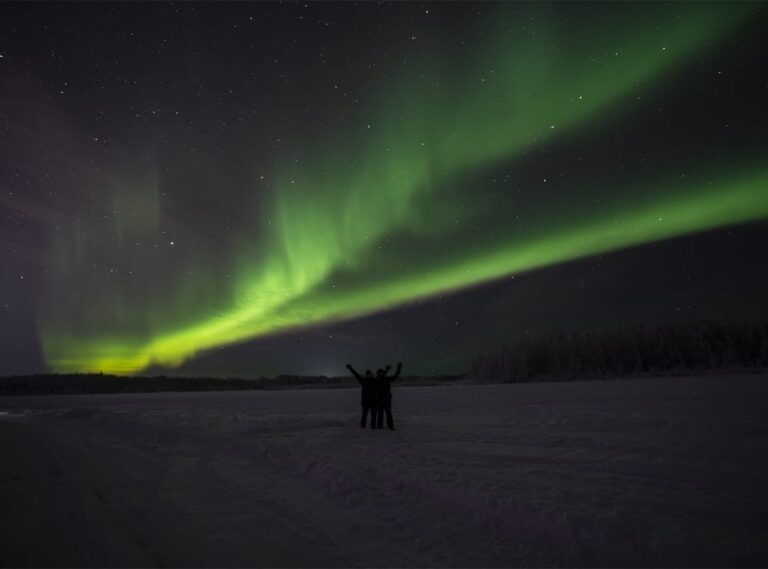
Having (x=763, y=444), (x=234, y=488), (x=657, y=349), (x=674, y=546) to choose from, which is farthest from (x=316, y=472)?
(x=657, y=349)

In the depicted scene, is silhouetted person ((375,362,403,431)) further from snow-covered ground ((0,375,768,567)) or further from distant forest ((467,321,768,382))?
distant forest ((467,321,768,382))

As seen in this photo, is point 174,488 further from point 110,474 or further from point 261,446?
point 261,446

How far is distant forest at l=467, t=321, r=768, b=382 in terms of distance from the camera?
85.8 m

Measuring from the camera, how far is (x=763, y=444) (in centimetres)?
963

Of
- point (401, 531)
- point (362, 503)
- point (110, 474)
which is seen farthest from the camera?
point (110, 474)

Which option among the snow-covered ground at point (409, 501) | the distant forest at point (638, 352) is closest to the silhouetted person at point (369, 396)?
the snow-covered ground at point (409, 501)

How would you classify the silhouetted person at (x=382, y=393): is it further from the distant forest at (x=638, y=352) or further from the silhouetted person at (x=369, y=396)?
the distant forest at (x=638, y=352)

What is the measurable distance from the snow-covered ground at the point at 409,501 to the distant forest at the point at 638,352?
87257mm

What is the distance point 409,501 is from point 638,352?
4002 inches

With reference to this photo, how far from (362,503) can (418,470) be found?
1961 mm

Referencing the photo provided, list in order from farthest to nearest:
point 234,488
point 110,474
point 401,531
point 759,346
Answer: point 759,346 → point 110,474 → point 234,488 → point 401,531

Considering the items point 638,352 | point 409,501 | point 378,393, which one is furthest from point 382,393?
point 638,352

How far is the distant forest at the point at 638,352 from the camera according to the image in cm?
8575

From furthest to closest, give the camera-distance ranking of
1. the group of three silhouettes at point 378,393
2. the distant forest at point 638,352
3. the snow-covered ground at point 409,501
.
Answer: the distant forest at point 638,352 < the group of three silhouettes at point 378,393 < the snow-covered ground at point 409,501
